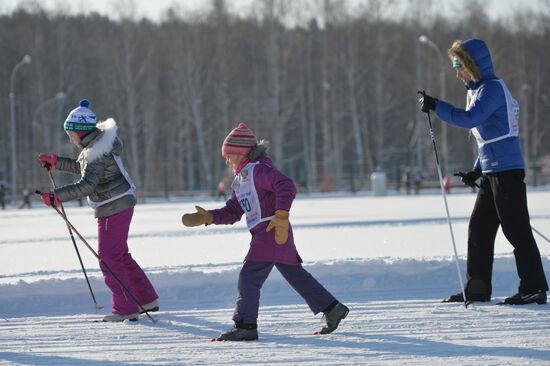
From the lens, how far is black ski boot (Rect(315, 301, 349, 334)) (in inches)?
209

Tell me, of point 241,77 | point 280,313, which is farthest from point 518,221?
point 241,77

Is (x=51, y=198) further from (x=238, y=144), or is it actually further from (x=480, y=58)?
(x=480, y=58)

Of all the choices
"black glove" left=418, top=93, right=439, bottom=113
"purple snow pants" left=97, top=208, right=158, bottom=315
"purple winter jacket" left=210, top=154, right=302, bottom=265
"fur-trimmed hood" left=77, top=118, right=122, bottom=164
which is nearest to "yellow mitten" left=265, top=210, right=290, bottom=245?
"purple winter jacket" left=210, top=154, right=302, bottom=265

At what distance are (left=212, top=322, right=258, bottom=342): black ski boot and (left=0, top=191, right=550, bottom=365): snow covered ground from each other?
95mm

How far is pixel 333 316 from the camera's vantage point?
5352mm

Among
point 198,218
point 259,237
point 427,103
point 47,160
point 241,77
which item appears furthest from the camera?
point 241,77

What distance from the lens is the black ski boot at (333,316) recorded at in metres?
5.32

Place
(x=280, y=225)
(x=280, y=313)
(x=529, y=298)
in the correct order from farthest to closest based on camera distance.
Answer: (x=280, y=313)
(x=529, y=298)
(x=280, y=225)

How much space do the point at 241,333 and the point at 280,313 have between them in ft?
3.18

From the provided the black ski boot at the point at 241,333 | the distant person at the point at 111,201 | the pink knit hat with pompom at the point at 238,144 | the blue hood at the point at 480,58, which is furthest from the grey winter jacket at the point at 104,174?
the blue hood at the point at 480,58

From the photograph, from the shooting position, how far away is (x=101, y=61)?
4766cm

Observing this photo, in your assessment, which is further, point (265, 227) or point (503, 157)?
point (503, 157)

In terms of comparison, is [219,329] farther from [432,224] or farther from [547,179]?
[547,179]

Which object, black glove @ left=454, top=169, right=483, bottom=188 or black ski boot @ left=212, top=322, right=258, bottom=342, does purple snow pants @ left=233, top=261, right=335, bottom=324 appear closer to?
black ski boot @ left=212, top=322, right=258, bottom=342
